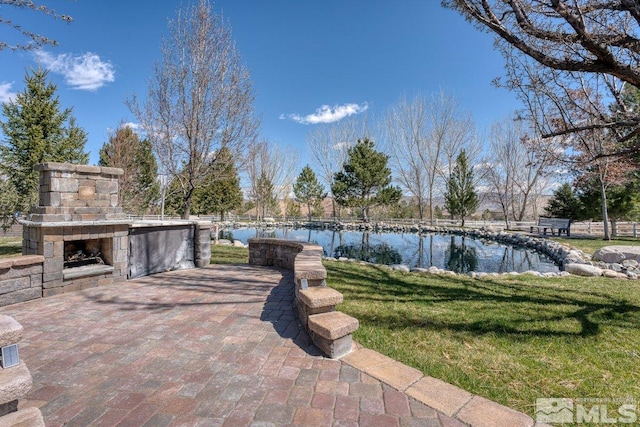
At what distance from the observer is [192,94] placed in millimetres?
8062

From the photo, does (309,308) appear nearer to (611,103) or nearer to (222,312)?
(222,312)

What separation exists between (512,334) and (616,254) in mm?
7106

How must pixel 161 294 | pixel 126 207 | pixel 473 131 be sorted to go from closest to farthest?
pixel 161 294 → pixel 126 207 → pixel 473 131

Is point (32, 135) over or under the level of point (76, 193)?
over

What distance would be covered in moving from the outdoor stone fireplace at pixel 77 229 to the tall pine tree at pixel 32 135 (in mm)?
5685

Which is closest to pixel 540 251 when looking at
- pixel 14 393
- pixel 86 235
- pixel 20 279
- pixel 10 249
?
pixel 86 235

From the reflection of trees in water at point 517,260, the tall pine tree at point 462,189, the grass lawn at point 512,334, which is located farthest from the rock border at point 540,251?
the tall pine tree at point 462,189

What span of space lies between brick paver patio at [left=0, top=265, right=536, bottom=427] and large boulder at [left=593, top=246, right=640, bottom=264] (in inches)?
333

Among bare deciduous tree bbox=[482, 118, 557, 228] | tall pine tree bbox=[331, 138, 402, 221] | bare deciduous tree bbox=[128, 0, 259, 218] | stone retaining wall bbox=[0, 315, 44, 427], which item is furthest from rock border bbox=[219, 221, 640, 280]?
bare deciduous tree bbox=[482, 118, 557, 228]

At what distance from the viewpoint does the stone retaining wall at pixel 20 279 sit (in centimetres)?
341

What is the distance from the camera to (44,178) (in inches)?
153

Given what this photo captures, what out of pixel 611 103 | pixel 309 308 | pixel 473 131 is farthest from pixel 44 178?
pixel 473 131

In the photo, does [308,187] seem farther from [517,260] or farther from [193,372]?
[193,372]

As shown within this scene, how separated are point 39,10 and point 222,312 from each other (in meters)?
3.62
